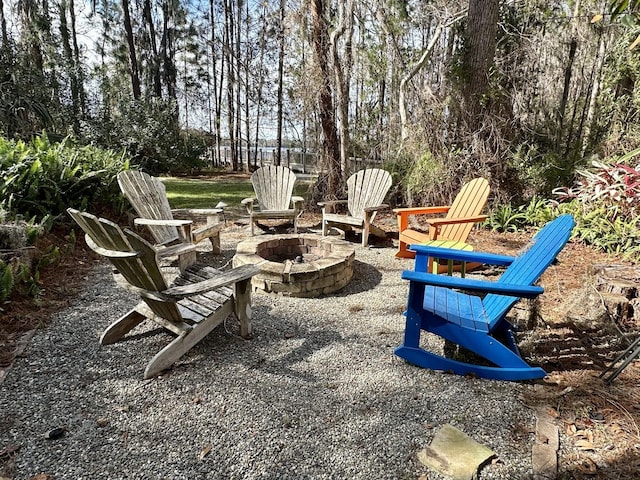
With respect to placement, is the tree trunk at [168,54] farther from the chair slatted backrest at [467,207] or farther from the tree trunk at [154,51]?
the chair slatted backrest at [467,207]

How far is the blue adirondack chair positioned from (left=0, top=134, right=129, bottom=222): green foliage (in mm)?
3479

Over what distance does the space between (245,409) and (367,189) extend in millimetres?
3731

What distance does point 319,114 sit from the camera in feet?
20.2

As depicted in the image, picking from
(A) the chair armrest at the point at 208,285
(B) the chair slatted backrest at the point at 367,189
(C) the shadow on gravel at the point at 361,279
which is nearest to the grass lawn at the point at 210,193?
(B) the chair slatted backrest at the point at 367,189

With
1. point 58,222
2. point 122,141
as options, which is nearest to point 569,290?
point 58,222

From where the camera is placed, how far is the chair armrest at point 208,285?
6.07 feet

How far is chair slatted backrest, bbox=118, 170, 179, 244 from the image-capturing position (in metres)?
3.51

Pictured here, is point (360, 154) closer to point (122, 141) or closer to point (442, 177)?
point (442, 177)

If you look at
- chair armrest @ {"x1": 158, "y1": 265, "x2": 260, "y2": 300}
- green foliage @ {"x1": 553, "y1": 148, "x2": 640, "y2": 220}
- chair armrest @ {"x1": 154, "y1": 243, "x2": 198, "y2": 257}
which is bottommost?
chair armrest @ {"x1": 154, "y1": 243, "x2": 198, "y2": 257}

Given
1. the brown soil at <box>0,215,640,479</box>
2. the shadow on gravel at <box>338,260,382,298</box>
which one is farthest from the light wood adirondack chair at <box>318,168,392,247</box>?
the brown soil at <box>0,215,640,479</box>

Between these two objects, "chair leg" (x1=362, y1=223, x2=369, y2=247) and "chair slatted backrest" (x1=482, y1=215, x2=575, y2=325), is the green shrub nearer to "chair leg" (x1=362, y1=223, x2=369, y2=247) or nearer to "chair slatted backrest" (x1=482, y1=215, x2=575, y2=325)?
"chair slatted backrest" (x1=482, y1=215, x2=575, y2=325)

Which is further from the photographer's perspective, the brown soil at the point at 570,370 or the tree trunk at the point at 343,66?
the tree trunk at the point at 343,66

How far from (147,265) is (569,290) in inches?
129

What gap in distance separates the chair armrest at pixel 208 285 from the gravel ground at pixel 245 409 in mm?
461
